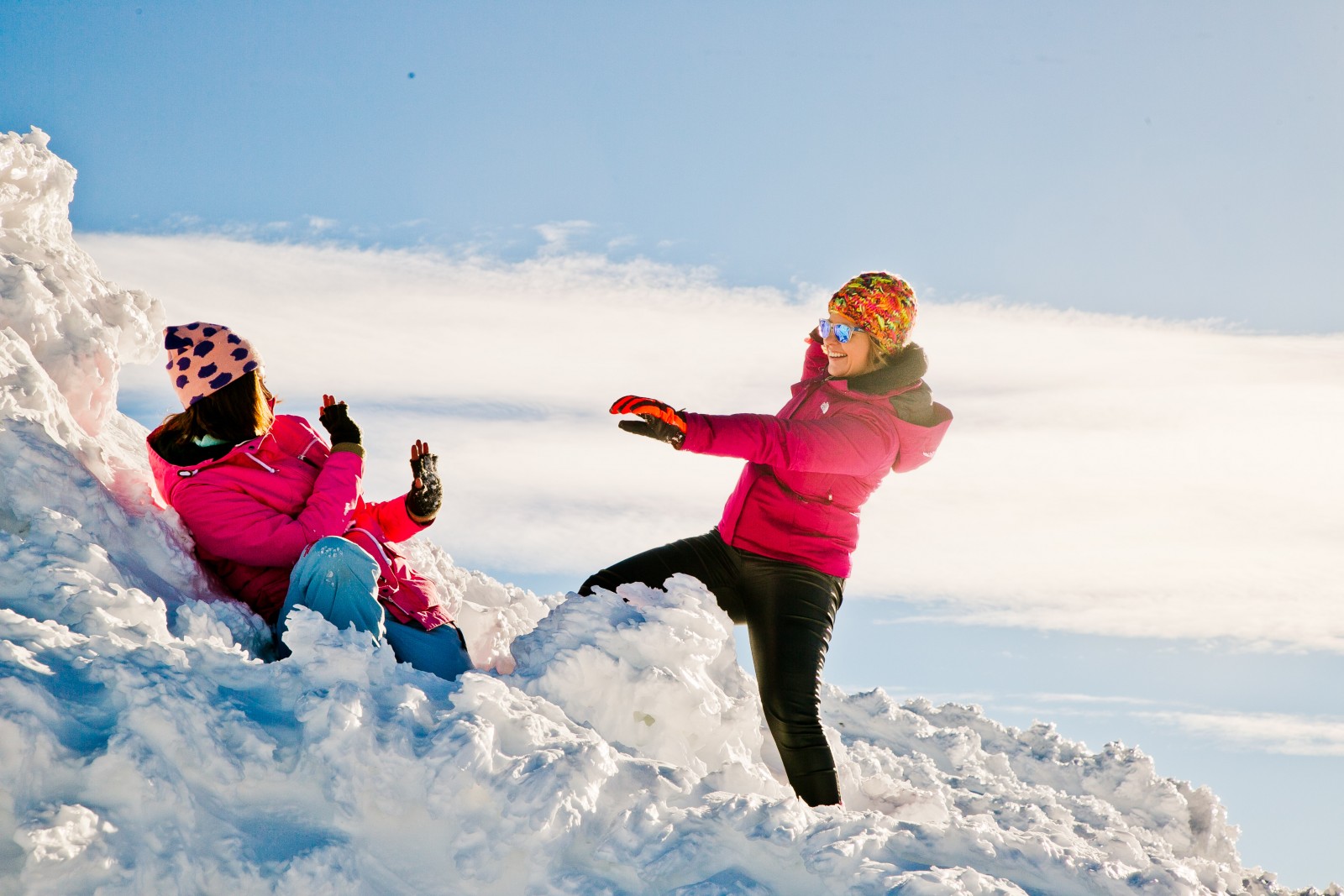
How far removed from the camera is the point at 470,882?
2844 millimetres

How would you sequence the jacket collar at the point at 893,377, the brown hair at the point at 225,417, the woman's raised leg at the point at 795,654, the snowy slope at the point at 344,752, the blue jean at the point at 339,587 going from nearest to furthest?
the snowy slope at the point at 344,752 → the blue jean at the point at 339,587 → the brown hair at the point at 225,417 → the woman's raised leg at the point at 795,654 → the jacket collar at the point at 893,377

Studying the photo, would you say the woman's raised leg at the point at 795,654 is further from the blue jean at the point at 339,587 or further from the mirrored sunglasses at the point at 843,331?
the blue jean at the point at 339,587

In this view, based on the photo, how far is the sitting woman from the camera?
4020 mm

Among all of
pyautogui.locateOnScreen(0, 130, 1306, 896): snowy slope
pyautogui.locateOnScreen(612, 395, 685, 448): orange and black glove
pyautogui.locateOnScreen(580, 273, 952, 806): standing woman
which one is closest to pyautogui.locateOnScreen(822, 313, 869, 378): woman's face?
pyautogui.locateOnScreen(580, 273, 952, 806): standing woman

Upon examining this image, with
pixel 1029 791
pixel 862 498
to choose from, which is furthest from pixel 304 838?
Result: pixel 1029 791

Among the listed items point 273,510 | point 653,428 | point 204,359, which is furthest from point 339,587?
point 653,428

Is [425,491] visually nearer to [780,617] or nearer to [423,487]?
[423,487]

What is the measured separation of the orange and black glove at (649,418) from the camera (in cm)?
386

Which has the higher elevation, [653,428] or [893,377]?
[893,377]

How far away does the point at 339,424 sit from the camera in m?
4.27

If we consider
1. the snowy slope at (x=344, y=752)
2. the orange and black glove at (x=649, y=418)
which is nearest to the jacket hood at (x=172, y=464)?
the snowy slope at (x=344, y=752)

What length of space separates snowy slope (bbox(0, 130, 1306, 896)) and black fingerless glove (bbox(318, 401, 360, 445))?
Answer: 0.71 meters

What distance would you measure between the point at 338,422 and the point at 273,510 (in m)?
0.43

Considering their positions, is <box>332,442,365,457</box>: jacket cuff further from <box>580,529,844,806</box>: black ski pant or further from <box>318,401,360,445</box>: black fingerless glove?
<box>580,529,844,806</box>: black ski pant
